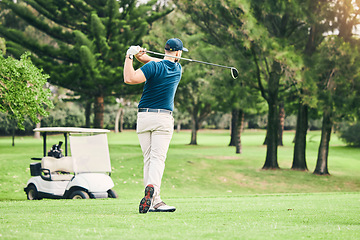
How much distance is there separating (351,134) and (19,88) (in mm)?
36806

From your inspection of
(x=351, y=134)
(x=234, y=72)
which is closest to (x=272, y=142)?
(x=234, y=72)

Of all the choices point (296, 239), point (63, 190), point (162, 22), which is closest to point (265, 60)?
point (63, 190)

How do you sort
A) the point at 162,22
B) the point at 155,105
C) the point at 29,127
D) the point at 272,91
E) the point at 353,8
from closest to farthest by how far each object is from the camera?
the point at 155,105 → the point at 353,8 → the point at 272,91 → the point at 162,22 → the point at 29,127

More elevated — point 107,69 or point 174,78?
point 107,69

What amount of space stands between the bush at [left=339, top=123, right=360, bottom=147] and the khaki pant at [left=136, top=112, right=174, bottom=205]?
128 feet

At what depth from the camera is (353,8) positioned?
2069cm

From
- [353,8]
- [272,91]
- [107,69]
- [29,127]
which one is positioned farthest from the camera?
[29,127]

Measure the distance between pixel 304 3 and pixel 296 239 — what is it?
18854 millimetres

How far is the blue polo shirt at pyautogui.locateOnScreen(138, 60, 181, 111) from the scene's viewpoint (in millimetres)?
5418

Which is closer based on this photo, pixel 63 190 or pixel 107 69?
pixel 63 190

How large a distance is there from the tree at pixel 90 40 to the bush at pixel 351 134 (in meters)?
A: 22.7

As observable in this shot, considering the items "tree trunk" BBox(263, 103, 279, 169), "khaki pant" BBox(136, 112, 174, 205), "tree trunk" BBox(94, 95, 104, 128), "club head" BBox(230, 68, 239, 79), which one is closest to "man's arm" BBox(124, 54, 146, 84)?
"khaki pant" BBox(136, 112, 174, 205)

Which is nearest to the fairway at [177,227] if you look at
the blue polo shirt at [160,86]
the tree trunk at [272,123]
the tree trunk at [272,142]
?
the blue polo shirt at [160,86]

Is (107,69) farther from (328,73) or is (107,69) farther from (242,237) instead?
(242,237)
